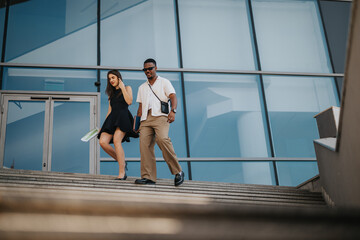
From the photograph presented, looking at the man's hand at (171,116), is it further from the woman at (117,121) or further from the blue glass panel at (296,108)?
the blue glass panel at (296,108)

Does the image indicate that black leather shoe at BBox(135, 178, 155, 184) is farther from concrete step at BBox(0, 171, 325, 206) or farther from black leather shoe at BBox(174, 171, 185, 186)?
black leather shoe at BBox(174, 171, 185, 186)

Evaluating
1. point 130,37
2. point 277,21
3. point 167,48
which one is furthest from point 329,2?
point 130,37

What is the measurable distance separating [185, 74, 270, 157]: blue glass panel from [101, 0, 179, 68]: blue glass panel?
1.08 metres

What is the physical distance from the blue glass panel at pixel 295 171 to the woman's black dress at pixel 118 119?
512cm

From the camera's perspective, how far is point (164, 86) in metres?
5.60

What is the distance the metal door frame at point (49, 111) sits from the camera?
8.94 meters

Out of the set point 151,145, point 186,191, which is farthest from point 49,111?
point 186,191

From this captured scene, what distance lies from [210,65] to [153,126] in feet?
18.6

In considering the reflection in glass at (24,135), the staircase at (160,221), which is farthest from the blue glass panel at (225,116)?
the staircase at (160,221)

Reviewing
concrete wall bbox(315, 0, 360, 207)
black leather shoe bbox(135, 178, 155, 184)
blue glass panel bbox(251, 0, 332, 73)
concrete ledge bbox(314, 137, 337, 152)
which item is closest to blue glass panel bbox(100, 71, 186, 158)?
blue glass panel bbox(251, 0, 332, 73)

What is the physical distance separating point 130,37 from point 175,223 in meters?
9.81

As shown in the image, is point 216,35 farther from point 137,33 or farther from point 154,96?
point 154,96

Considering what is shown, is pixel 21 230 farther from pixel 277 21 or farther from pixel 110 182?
pixel 277 21

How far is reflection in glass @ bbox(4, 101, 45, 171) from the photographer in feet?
28.9
